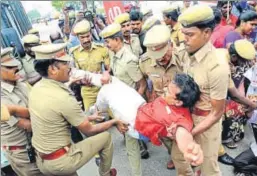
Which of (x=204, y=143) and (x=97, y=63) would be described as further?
(x=97, y=63)

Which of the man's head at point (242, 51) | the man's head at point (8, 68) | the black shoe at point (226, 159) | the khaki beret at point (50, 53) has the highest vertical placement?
the khaki beret at point (50, 53)

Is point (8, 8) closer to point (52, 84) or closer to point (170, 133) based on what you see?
A: point (52, 84)

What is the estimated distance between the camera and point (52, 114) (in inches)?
82.3

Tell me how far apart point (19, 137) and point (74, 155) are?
0.48 m

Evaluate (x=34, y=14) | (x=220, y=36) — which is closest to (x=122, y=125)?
(x=220, y=36)

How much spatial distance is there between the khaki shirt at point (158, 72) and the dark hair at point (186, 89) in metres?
0.52

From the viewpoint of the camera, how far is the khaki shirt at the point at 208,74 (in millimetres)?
1919

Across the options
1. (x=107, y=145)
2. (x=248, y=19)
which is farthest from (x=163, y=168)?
(x=248, y=19)

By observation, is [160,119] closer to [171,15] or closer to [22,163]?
[22,163]

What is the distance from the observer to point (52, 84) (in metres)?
2.13

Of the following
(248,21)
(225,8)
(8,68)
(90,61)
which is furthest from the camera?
(225,8)

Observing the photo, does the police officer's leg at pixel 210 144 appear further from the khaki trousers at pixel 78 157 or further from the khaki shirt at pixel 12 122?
the khaki shirt at pixel 12 122

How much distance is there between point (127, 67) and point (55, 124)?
1.00 metres

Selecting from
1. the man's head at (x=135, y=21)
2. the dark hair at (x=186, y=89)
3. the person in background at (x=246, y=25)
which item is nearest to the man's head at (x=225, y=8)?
the person in background at (x=246, y=25)
